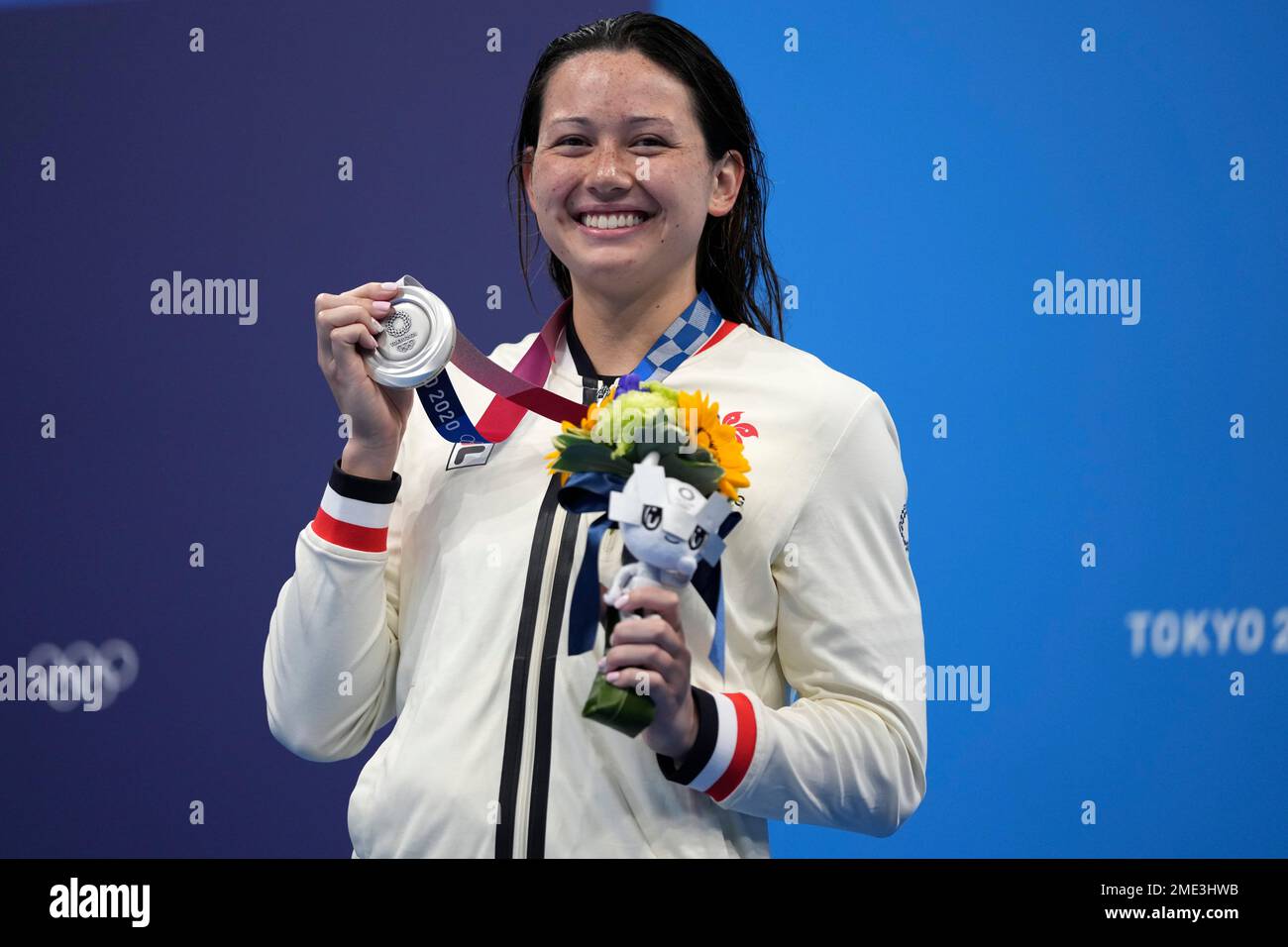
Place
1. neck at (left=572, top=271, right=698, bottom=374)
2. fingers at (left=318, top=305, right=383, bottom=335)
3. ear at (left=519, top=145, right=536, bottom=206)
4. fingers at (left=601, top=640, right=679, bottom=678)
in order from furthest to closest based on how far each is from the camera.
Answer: ear at (left=519, top=145, right=536, bottom=206) → neck at (left=572, top=271, right=698, bottom=374) → fingers at (left=318, top=305, right=383, bottom=335) → fingers at (left=601, top=640, right=679, bottom=678)

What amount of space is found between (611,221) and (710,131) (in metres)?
0.19

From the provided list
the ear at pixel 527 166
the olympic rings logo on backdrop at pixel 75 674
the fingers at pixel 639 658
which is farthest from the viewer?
the olympic rings logo on backdrop at pixel 75 674

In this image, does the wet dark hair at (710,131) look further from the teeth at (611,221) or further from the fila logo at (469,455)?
the fila logo at (469,455)

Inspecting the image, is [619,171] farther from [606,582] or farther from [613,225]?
[606,582]

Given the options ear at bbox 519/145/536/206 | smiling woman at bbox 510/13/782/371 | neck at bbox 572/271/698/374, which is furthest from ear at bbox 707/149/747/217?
ear at bbox 519/145/536/206

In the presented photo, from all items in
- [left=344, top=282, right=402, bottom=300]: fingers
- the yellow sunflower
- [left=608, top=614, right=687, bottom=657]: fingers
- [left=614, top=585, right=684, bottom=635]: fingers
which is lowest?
[left=608, top=614, right=687, bottom=657]: fingers

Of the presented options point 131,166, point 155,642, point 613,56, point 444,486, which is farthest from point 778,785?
point 131,166

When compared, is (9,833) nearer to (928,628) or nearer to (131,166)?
(131,166)

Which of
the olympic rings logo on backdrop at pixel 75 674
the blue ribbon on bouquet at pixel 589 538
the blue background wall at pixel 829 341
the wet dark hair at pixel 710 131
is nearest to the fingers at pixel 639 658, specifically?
the blue ribbon on bouquet at pixel 589 538

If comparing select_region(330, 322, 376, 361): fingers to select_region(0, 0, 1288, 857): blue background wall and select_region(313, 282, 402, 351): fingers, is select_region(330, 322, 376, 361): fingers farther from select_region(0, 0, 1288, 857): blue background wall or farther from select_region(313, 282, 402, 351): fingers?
select_region(0, 0, 1288, 857): blue background wall

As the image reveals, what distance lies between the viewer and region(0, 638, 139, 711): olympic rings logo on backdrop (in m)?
2.81

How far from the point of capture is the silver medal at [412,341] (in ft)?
5.26

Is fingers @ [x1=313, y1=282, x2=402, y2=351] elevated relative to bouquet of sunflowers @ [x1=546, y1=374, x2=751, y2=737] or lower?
elevated

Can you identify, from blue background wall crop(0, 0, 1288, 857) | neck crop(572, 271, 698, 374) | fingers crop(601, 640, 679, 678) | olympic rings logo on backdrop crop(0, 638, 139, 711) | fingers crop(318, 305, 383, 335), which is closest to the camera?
fingers crop(601, 640, 679, 678)
